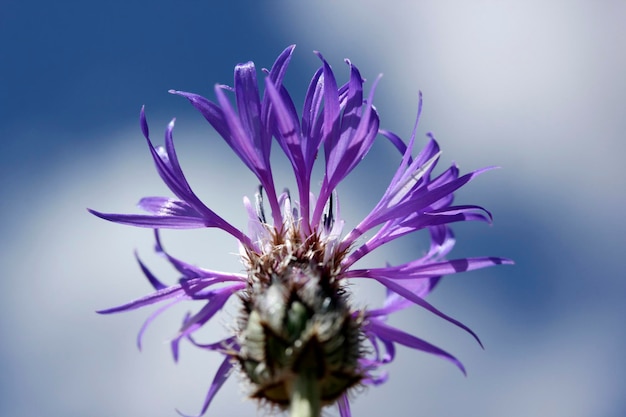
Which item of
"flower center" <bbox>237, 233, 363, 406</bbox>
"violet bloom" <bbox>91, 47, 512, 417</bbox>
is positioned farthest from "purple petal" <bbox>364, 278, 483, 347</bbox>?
"flower center" <bbox>237, 233, 363, 406</bbox>

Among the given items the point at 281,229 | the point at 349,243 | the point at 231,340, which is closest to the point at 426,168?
the point at 349,243

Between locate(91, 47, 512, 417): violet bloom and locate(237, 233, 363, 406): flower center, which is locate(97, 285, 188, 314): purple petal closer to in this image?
locate(91, 47, 512, 417): violet bloom

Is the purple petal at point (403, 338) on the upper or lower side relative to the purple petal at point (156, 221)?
lower

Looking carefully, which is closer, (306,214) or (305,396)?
(305,396)

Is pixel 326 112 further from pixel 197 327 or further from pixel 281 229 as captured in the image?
pixel 197 327

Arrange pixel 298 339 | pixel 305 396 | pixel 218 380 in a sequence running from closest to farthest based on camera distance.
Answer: pixel 305 396 → pixel 298 339 → pixel 218 380

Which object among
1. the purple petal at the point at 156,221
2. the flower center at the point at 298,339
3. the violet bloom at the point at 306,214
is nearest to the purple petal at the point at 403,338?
the violet bloom at the point at 306,214

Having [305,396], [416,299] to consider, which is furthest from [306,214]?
[305,396]

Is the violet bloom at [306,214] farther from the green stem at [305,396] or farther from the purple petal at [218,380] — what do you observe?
the green stem at [305,396]

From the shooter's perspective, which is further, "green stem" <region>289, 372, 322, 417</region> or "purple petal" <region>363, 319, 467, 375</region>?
"purple petal" <region>363, 319, 467, 375</region>

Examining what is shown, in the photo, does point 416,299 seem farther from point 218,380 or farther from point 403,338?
point 218,380

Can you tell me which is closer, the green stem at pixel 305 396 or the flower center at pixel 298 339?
the green stem at pixel 305 396
